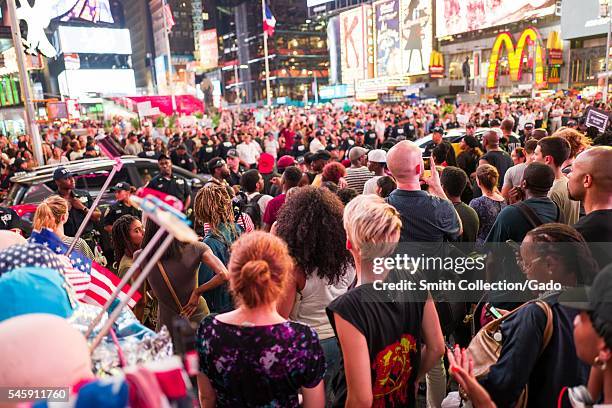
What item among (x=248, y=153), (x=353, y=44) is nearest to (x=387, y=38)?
(x=353, y=44)

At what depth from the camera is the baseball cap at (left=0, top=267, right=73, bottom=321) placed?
1.40 metres

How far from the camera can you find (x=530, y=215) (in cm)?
A: 340

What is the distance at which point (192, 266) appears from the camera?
345 centimetres

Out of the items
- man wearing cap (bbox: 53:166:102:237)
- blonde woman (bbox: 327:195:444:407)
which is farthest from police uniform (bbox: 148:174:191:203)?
blonde woman (bbox: 327:195:444:407)

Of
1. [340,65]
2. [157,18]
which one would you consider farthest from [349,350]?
[157,18]

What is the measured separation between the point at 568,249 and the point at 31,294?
7.17 ft

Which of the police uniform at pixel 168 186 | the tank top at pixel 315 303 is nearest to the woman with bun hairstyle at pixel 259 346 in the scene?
the tank top at pixel 315 303

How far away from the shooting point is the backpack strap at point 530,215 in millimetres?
3355

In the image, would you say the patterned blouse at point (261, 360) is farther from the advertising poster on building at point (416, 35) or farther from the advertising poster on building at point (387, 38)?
the advertising poster on building at point (387, 38)

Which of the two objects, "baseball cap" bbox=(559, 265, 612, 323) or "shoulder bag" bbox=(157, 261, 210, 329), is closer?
"baseball cap" bbox=(559, 265, 612, 323)

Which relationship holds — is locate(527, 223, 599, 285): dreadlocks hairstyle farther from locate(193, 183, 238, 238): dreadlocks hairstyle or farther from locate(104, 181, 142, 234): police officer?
locate(104, 181, 142, 234): police officer

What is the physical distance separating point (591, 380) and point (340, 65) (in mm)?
61114

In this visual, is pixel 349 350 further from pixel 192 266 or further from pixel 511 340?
pixel 192 266

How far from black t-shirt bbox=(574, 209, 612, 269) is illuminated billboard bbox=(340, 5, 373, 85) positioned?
51551 millimetres
